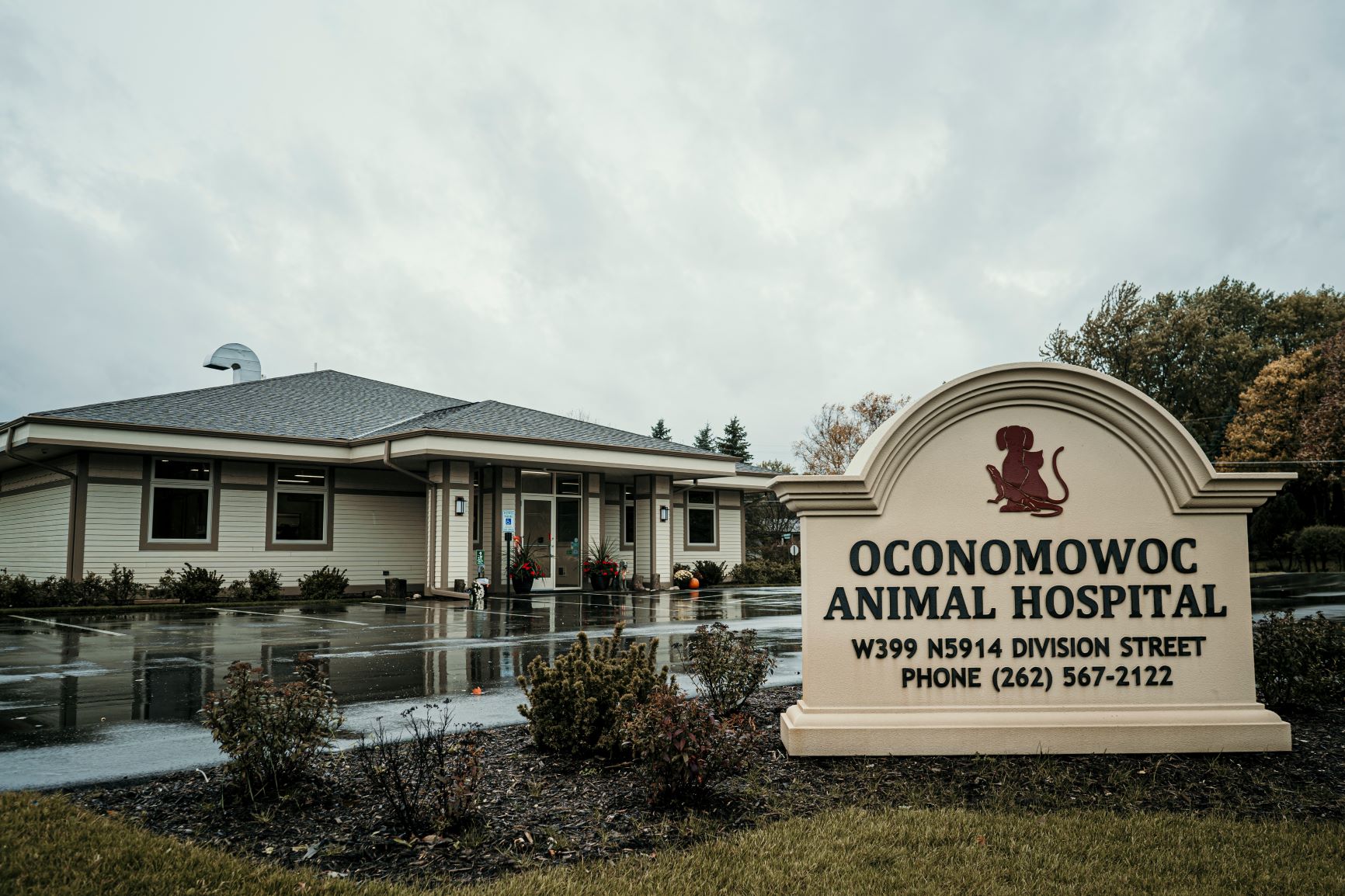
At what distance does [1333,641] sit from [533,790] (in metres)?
6.22

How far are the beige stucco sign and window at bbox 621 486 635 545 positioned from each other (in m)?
20.7

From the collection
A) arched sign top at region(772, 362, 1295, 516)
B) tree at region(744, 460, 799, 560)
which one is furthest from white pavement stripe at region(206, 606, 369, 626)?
tree at region(744, 460, 799, 560)

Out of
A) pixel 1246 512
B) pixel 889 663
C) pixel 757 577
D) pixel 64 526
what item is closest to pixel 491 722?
pixel 889 663

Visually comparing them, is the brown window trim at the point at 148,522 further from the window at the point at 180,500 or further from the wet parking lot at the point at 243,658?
the wet parking lot at the point at 243,658

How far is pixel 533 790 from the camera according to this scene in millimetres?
4984

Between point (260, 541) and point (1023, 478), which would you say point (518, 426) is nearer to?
point (260, 541)

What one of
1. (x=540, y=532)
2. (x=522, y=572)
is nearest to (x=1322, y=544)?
(x=540, y=532)

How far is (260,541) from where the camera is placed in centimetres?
2127

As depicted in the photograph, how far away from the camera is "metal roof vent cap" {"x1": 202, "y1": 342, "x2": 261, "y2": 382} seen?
29.8 meters

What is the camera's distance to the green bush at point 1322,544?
114ft

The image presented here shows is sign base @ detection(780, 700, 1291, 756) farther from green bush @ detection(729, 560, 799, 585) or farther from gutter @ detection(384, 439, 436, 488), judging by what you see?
green bush @ detection(729, 560, 799, 585)

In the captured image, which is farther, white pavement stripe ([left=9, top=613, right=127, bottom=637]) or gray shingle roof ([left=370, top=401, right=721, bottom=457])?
gray shingle roof ([left=370, top=401, right=721, bottom=457])

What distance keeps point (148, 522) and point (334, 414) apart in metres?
5.86

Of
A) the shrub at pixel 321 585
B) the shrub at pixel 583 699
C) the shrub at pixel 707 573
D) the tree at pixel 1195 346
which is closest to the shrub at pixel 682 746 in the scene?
the shrub at pixel 583 699
